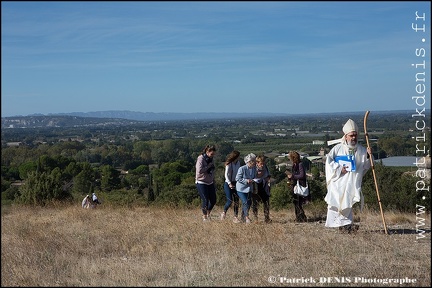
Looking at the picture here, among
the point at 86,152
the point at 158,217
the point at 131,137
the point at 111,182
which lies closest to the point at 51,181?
the point at 158,217

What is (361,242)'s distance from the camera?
7664mm

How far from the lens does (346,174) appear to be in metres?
8.54

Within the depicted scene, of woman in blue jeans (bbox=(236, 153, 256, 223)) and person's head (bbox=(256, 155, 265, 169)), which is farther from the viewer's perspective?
person's head (bbox=(256, 155, 265, 169))

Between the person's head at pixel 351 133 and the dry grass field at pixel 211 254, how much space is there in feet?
4.98

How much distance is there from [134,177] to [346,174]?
32194mm

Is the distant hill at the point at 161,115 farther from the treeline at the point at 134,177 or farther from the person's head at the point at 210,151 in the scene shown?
the person's head at the point at 210,151

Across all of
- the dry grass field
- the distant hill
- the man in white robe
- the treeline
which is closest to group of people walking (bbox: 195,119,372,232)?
the man in white robe

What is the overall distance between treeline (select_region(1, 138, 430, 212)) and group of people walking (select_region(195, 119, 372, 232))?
272cm

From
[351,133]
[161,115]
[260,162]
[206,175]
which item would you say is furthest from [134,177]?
[161,115]

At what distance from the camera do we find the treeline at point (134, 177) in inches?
672

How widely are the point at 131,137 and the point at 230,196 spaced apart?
55.4m

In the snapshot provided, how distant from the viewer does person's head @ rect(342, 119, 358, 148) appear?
8391mm

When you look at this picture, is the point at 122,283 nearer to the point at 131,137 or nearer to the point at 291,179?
the point at 291,179

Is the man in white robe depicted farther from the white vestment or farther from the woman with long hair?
the woman with long hair
